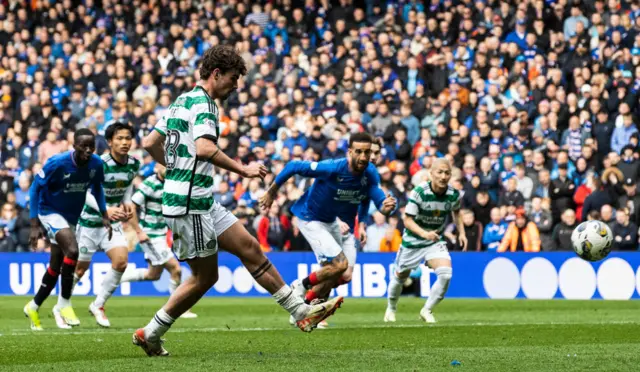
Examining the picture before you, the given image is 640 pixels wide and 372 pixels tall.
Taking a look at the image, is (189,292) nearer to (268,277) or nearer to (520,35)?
(268,277)

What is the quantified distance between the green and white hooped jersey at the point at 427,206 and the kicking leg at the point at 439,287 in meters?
0.33

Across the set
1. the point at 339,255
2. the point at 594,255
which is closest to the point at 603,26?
the point at 594,255

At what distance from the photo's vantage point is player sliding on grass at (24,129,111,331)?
13266mm

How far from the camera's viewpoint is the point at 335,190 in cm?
1372

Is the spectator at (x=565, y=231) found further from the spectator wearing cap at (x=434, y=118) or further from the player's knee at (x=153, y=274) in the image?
the player's knee at (x=153, y=274)

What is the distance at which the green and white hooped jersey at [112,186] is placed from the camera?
14539mm

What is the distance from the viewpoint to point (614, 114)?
21406 millimetres

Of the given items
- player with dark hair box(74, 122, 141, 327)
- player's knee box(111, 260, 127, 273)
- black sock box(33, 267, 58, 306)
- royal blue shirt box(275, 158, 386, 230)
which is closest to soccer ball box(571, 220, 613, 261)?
royal blue shirt box(275, 158, 386, 230)

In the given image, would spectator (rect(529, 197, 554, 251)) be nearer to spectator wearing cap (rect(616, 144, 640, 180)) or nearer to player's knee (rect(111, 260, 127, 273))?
spectator wearing cap (rect(616, 144, 640, 180))

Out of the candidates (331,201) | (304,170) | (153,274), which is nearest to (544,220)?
(153,274)

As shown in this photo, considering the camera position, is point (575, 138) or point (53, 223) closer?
point (53, 223)

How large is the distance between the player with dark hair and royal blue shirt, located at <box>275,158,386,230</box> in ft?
7.27

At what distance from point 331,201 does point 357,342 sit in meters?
3.19

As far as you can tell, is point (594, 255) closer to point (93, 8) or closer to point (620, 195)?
point (620, 195)
